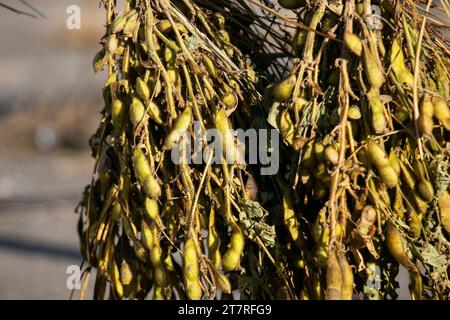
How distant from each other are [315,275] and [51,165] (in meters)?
4.63

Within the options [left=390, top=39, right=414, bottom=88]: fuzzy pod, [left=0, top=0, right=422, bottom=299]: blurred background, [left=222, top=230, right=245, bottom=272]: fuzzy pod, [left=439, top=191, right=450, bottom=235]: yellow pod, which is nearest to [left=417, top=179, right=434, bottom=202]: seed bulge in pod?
[left=439, top=191, right=450, bottom=235]: yellow pod

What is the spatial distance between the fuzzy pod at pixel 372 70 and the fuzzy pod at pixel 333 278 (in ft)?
0.78

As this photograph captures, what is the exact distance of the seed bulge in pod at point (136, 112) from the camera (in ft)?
3.88

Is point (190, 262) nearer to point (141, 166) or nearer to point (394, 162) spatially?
point (141, 166)

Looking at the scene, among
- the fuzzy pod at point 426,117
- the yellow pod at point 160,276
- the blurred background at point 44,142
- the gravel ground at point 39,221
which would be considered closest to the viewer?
the fuzzy pod at point 426,117

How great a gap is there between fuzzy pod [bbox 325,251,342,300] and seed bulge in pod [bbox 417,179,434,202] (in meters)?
0.16

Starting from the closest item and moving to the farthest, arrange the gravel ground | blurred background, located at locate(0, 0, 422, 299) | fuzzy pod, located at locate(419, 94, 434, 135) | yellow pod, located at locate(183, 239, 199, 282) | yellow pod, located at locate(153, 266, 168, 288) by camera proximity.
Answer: fuzzy pod, located at locate(419, 94, 434, 135), yellow pod, located at locate(183, 239, 199, 282), yellow pod, located at locate(153, 266, 168, 288), the gravel ground, blurred background, located at locate(0, 0, 422, 299)

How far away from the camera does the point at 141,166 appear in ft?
3.87

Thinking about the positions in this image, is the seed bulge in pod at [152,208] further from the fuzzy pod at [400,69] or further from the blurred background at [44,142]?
the blurred background at [44,142]

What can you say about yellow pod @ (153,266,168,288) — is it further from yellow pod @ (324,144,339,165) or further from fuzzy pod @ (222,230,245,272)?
yellow pod @ (324,144,339,165)

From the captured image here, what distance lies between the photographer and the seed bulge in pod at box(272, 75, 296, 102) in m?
1.13

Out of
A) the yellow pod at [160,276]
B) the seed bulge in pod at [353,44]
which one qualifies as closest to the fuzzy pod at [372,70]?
the seed bulge in pod at [353,44]

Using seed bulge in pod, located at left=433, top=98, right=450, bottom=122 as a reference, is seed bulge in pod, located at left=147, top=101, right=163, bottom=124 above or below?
above
